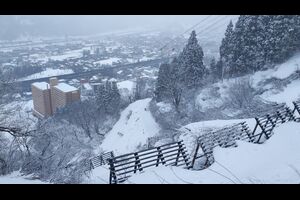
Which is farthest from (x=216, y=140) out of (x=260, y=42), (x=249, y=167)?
(x=260, y=42)

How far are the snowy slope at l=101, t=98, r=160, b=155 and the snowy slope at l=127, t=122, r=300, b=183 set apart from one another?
11.7m

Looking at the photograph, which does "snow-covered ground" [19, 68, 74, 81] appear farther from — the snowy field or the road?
the snowy field

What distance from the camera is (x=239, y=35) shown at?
72.5 feet

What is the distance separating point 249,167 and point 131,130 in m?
16.3

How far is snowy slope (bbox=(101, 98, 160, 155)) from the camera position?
19.7 meters

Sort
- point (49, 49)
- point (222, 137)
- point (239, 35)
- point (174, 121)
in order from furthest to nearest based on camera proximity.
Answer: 1. point (49, 49)
2. point (239, 35)
3. point (174, 121)
4. point (222, 137)

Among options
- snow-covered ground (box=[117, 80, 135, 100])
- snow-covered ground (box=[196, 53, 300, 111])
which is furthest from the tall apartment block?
snow-covered ground (box=[196, 53, 300, 111])

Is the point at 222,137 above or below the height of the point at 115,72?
above

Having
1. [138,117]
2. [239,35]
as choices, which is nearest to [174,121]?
[138,117]

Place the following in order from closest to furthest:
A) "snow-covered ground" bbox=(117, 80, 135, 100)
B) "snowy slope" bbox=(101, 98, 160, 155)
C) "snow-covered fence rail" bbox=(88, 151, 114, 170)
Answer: "snow-covered fence rail" bbox=(88, 151, 114, 170) < "snowy slope" bbox=(101, 98, 160, 155) < "snow-covered ground" bbox=(117, 80, 135, 100)

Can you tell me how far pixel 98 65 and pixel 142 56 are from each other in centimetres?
1157

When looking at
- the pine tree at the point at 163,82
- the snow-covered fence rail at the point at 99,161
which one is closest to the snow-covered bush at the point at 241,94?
the pine tree at the point at 163,82

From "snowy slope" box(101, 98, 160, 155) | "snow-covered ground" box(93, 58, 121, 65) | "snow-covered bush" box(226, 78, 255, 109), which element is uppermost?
"snow-covered bush" box(226, 78, 255, 109)
